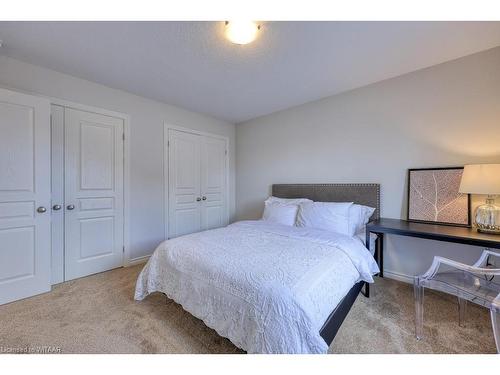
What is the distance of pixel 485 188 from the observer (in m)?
1.70

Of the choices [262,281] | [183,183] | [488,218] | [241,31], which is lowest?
[262,281]

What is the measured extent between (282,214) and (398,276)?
151 cm

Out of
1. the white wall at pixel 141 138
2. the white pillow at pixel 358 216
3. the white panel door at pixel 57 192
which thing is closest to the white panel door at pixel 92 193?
the white panel door at pixel 57 192

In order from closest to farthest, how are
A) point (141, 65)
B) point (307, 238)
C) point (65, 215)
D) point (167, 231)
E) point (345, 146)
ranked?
point (307, 238)
point (141, 65)
point (65, 215)
point (345, 146)
point (167, 231)

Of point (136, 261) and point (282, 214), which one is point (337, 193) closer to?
point (282, 214)

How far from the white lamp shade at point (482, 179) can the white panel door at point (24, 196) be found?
155 inches

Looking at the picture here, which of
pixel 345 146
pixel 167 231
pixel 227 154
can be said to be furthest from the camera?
pixel 227 154

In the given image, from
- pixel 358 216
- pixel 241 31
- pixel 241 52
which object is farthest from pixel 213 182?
pixel 241 31

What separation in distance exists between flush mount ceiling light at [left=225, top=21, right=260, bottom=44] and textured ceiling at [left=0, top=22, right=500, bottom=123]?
8 cm

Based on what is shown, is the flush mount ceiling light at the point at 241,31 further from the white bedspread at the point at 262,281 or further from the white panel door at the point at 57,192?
the white panel door at the point at 57,192

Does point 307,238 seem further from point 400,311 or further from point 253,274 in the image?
point 400,311

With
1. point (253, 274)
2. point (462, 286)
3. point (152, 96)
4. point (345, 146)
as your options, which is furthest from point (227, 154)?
point (462, 286)
